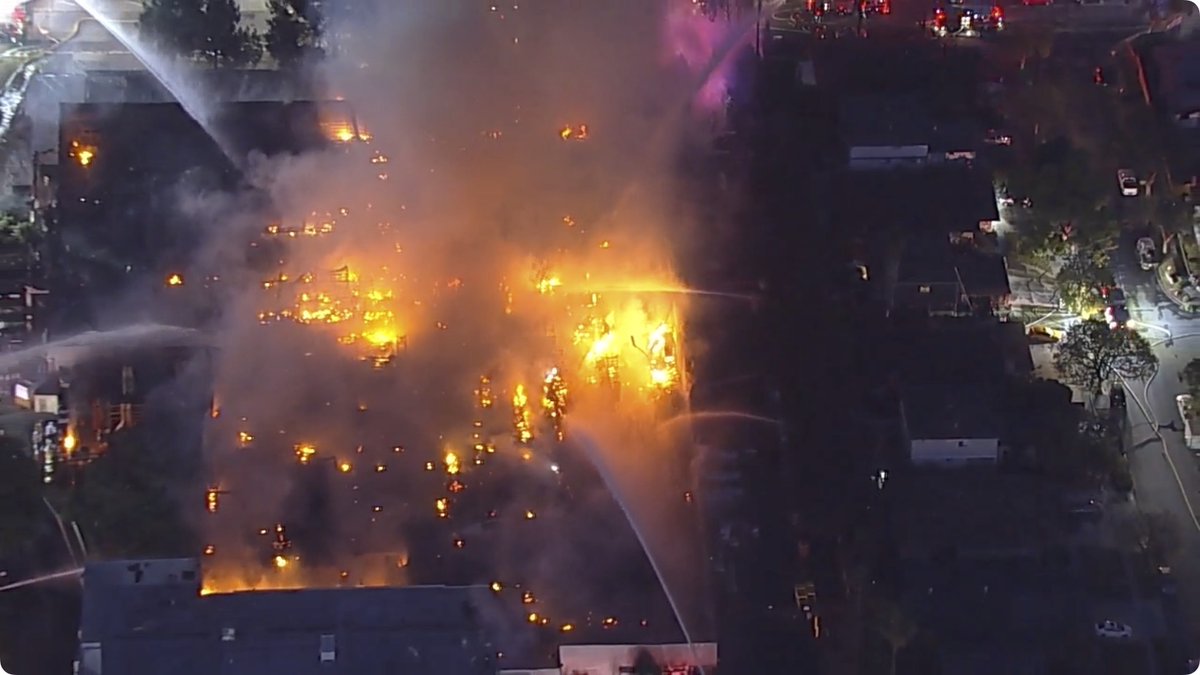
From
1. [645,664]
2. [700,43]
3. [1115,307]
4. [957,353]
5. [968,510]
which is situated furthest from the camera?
[700,43]

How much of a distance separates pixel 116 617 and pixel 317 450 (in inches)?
99.5

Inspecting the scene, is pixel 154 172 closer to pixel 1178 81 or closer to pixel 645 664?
pixel 645 664

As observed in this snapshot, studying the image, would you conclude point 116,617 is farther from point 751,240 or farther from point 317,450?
point 751,240

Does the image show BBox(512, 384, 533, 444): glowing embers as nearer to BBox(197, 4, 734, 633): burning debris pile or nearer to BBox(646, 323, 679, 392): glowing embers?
BBox(197, 4, 734, 633): burning debris pile

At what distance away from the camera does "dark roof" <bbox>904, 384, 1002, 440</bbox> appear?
497 inches

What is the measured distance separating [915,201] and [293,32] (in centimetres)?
720

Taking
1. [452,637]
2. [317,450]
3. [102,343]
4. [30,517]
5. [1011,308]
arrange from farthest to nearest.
→ [1011,308]
[102,343]
[317,450]
[30,517]
[452,637]

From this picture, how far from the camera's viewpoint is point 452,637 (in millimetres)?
10422

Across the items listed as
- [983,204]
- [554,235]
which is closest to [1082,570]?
[983,204]

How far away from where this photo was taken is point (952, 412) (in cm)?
1277

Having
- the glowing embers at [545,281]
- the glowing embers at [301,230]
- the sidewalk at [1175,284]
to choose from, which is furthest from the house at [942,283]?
the glowing embers at [301,230]

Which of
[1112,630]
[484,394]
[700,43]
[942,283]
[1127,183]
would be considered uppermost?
[700,43]

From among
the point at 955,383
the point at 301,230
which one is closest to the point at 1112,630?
the point at 955,383

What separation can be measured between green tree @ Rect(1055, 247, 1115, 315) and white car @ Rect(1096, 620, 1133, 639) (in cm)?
375
